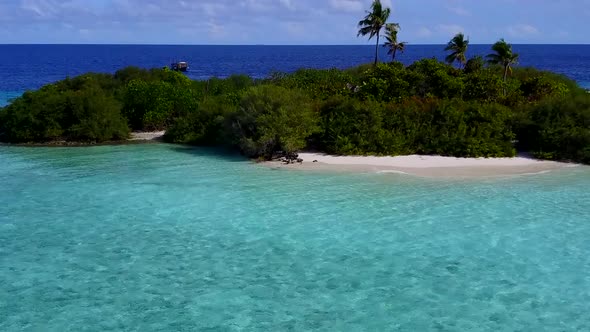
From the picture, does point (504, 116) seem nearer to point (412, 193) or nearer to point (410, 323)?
point (412, 193)

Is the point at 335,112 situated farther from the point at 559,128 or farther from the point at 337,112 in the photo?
the point at 559,128

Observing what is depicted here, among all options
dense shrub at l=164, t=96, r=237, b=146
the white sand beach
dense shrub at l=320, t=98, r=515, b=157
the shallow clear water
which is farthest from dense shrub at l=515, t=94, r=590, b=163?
the white sand beach

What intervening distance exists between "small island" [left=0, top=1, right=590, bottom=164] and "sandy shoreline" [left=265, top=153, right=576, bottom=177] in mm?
832

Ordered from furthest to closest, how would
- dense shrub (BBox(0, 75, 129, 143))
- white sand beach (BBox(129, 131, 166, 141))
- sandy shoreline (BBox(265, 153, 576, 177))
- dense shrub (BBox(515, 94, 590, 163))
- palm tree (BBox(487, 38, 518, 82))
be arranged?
palm tree (BBox(487, 38, 518, 82))
white sand beach (BBox(129, 131, 166, 141))
dense shrub (BBox(0, 75, 129, 143))
dense shrub (BBox(515, 94, 590, 163))
sandy shoreline (BBox(265, 153, 576, 177))

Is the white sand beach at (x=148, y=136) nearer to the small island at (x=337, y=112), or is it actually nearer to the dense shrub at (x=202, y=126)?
the small island at (x=337, y=112)

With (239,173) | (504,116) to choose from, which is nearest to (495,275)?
(239,173)

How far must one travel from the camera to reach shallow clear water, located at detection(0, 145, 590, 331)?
1223 centimetres

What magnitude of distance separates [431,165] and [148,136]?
18.4 meters

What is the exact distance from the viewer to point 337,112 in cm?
2947

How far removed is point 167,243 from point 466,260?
8.75 meters

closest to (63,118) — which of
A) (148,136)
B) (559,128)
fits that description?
(148,136)

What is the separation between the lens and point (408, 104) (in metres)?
30.2

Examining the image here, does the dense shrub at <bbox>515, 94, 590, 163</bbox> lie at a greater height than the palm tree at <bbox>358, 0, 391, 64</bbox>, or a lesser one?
lesser

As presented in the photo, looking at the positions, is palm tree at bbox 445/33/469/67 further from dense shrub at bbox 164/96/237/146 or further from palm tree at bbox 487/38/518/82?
dense shrub at bbox 164/96/237/146
